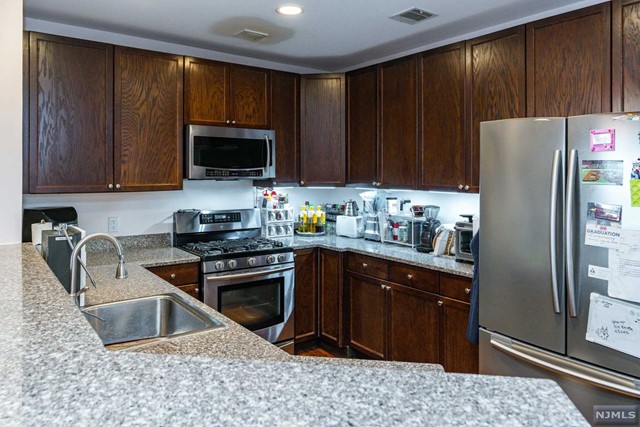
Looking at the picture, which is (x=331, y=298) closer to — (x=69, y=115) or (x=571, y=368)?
(x=571, y=368)

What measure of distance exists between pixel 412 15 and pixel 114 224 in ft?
8.35

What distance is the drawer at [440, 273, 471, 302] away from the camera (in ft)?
8.95

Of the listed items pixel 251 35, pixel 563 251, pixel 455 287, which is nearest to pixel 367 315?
pixel 455 287

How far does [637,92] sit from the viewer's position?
2.23m

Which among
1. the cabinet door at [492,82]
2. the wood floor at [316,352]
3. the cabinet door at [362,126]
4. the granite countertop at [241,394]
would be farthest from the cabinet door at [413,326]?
the granite countertop at [241,394]

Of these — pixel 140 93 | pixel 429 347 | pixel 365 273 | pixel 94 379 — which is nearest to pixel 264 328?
pixel 365 273

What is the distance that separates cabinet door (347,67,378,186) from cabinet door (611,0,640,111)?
1.74 metres

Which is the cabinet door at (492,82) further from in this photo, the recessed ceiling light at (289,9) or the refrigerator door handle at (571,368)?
the recessed ceiling light at (289,9)

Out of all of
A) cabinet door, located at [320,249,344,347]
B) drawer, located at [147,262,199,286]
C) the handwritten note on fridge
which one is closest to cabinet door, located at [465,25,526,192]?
the handwritten note on fridge

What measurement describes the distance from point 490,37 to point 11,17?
2.60m

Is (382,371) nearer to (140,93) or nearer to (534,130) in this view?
(534,130)

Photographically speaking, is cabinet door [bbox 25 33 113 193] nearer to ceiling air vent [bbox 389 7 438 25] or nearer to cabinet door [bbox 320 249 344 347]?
cabinet door [bbox 320 249 344 347]

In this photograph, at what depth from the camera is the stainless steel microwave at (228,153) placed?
133 inches

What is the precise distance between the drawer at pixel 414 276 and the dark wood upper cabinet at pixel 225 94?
159 cm
